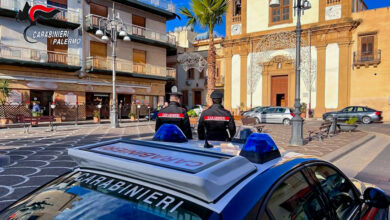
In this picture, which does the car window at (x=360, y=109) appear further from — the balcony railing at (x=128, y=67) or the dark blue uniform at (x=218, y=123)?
the dark blue uniform at (x=218, y=123)

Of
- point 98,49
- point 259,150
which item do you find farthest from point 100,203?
point 98,49

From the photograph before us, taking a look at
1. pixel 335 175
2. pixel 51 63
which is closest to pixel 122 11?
pixel 51 63

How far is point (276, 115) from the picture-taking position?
20375 mm

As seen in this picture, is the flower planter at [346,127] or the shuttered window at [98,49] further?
the shuttered window at [98,49]

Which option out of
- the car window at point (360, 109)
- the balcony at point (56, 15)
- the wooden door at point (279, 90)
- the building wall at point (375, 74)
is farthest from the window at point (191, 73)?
the car window at point (360, 109)

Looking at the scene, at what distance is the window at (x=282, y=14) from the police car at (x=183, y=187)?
28287 mm

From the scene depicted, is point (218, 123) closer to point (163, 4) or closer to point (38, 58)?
point (38, 58)

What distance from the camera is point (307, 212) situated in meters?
1.61

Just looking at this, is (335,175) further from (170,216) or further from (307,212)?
(170,216)

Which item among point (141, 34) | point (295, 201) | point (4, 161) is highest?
point (141, 34)

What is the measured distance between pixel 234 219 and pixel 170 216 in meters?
0.28

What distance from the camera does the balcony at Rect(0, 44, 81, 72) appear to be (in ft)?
58.5

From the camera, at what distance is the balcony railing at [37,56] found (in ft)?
58.9

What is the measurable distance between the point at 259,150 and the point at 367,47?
89.6 feet
